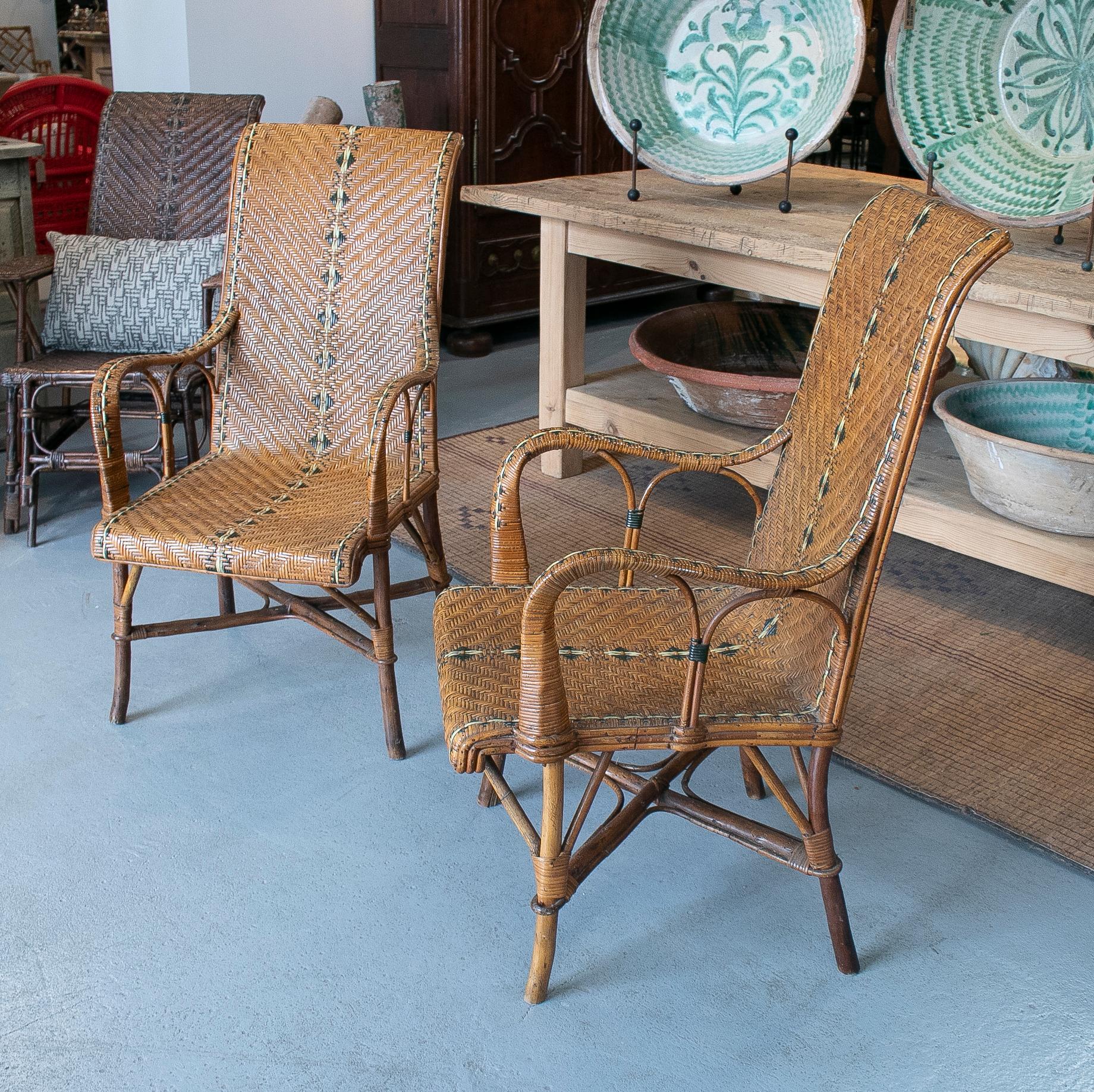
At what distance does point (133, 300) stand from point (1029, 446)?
2170 millimetres

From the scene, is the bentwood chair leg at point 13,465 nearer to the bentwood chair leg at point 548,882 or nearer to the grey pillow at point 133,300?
the grey pillow at point 133,300

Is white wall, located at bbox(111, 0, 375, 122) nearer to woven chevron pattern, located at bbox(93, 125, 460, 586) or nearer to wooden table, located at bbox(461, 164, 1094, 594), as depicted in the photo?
wooden table, located at bbox(461, 164, 1094, 594)

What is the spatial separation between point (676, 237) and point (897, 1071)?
184cm

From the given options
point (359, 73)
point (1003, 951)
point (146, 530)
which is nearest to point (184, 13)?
point (359, 73)

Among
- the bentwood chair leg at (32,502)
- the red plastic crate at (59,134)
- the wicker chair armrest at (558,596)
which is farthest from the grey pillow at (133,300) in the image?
the wicker chair armrest at (558,596)

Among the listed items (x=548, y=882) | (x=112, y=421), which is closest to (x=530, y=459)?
(x=548, y=882)

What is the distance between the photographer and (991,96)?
2.84 m

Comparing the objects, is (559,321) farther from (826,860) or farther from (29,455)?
(826,860)

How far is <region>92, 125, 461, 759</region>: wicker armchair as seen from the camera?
2350 millimetres

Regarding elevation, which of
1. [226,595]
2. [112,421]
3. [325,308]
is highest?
[325,308]

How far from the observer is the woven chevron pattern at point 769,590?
152 centimetres

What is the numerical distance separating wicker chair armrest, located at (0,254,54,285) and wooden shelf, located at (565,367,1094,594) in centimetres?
137

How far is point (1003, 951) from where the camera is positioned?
1.84 m

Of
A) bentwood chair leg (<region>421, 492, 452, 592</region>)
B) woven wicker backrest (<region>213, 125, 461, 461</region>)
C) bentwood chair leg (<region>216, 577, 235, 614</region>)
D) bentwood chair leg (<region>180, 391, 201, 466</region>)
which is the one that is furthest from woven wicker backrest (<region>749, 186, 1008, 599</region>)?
bentwood chair leg (<region>180, 391, 201, 466</region>)
